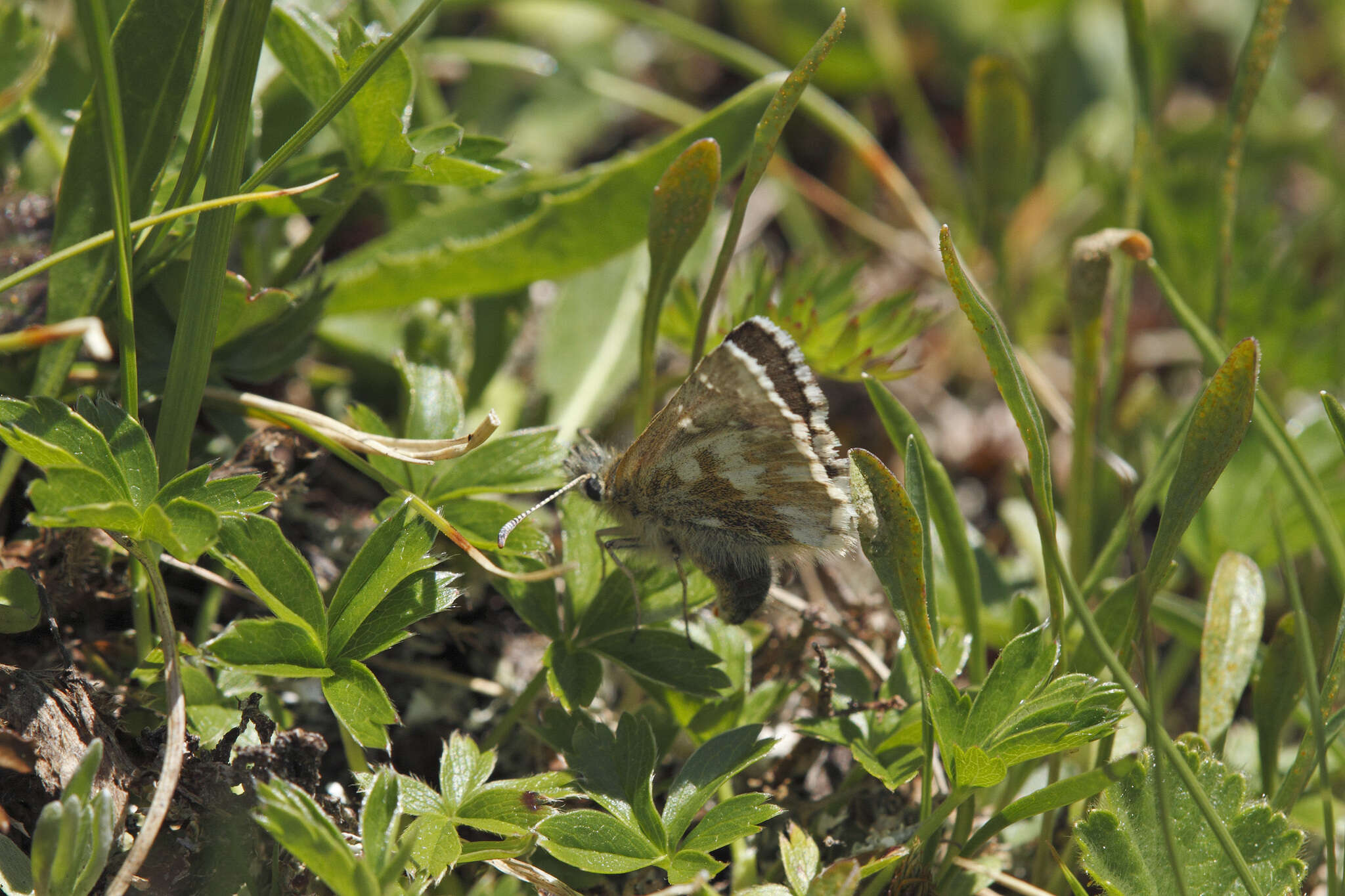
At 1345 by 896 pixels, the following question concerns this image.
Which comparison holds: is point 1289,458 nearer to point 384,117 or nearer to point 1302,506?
point 1302,506

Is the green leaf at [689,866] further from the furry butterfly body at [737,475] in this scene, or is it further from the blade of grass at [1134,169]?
the blade of grass at [1134,169]

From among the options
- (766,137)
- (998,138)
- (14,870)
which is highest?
(998,138)

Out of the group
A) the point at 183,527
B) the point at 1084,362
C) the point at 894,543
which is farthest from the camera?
the point at 1084,362

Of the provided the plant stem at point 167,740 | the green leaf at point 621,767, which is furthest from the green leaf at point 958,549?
the plant stem at point 167,740

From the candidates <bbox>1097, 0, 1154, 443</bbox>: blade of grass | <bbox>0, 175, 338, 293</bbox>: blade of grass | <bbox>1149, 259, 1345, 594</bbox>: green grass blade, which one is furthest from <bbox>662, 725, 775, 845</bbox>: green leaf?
<bbox>1097, 0, 1154, 443</bbox>: blade of grass

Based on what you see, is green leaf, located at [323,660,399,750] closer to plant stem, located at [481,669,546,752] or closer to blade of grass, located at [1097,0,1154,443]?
plant stem, located at [481,669,546,752]

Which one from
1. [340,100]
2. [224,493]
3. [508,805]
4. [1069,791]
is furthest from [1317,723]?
[340,100]

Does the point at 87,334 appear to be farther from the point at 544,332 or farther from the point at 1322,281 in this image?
the point at 1322,281
